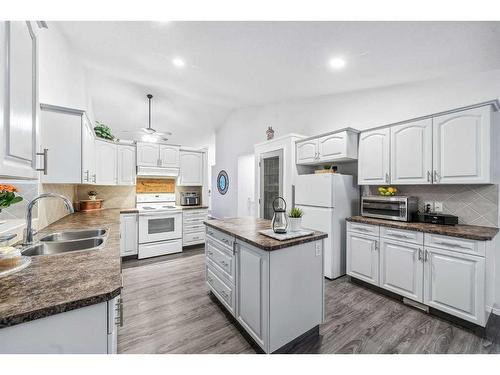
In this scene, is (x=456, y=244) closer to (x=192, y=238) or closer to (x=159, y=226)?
(x=192, y=238)

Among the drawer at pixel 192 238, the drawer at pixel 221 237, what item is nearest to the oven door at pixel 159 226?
the drawer at pixel 192 238

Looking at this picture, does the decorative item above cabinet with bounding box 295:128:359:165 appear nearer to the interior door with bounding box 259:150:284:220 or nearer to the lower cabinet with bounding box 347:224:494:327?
the interior door with bounding box 259:150:284:220

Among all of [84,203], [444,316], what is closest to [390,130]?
[444,316]

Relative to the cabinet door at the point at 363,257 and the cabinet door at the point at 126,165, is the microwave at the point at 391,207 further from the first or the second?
the cabinet door at the point at 126,165

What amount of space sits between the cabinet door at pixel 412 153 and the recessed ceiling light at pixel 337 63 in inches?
39.3

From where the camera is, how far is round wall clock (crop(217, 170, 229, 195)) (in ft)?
21.9

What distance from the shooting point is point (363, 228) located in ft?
9.06

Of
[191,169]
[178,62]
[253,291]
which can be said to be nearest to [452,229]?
[253,291]

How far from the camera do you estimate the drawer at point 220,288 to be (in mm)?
2031

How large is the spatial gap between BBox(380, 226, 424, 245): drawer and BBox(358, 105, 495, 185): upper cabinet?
0.59m

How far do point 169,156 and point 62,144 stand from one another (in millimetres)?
2372
